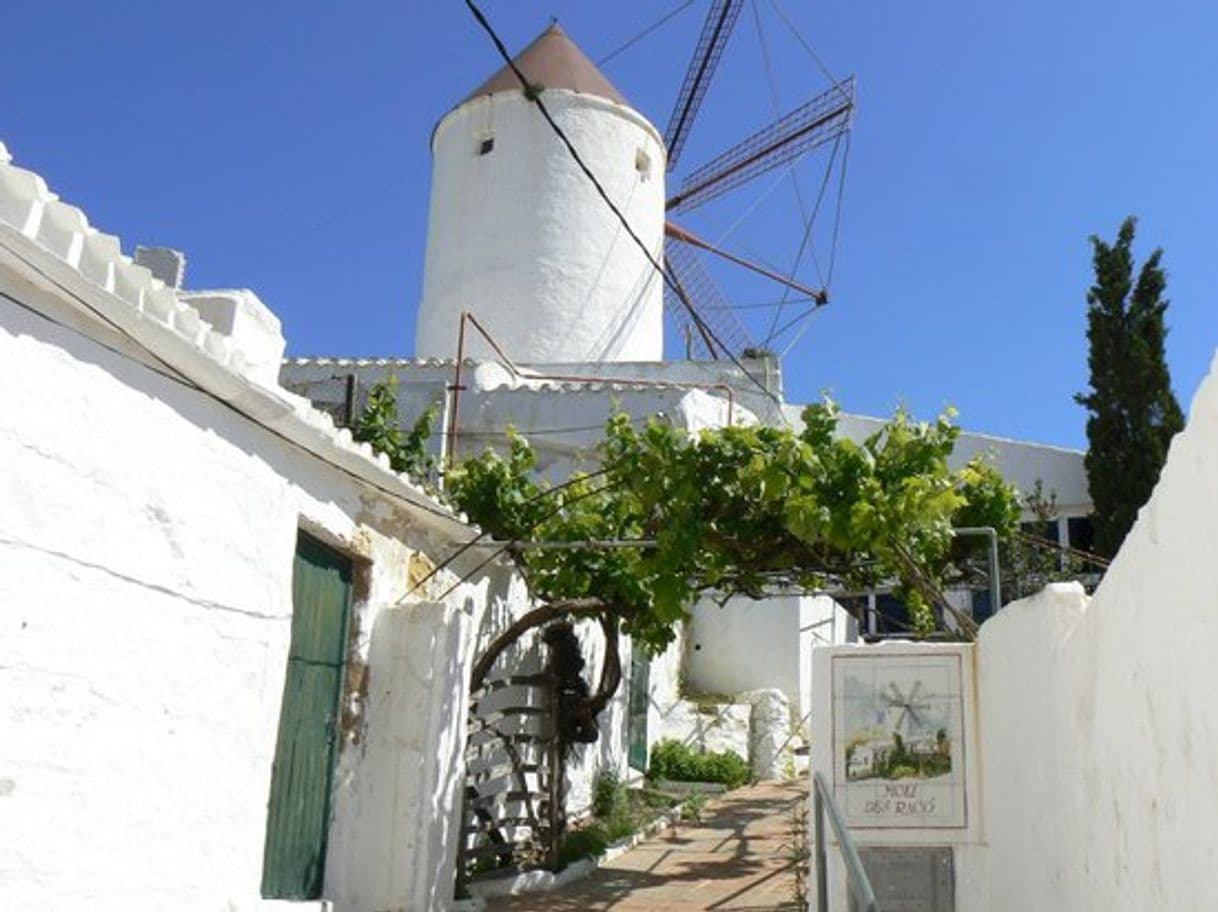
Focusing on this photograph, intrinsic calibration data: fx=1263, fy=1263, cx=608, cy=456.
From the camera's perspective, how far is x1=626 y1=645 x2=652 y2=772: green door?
1463 centimetres

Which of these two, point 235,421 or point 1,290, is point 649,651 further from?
point 1,290

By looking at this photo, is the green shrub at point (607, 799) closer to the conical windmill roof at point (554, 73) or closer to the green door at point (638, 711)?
the green door at point (638, 711)

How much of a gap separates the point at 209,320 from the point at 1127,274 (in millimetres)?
15328

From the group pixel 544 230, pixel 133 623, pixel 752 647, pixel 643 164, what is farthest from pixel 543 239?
pixel 133 623

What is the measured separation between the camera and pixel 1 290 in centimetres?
464

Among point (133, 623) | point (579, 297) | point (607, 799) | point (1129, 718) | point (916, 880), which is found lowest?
point (916, 880)

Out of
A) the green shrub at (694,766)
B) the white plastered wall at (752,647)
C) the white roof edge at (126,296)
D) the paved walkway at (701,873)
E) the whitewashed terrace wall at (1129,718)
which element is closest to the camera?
the whitewashed terrace wall at (1129,718)

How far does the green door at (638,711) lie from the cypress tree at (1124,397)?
269 inches

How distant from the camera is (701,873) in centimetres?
1021

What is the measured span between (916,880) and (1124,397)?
41.9 ft

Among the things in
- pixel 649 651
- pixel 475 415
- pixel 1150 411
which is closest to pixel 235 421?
pixel 649 651

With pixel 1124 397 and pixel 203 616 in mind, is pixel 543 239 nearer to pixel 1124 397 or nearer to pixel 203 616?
pixel 1124 397

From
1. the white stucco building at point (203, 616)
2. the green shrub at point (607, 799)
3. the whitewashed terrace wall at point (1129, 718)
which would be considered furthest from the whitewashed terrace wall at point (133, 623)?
the green shrub at point (607, 799)

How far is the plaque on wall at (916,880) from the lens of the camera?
6.92 m
